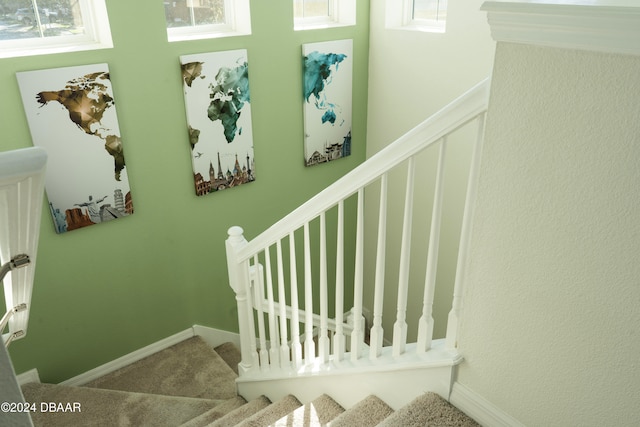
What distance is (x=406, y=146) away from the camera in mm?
1390

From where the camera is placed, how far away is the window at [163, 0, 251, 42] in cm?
318

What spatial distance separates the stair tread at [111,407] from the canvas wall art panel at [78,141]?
98 centimetres

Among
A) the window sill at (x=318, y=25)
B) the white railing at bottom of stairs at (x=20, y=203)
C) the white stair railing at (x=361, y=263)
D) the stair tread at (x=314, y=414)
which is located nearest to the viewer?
the white railing at bottom of stairs at (x=20, y=203)

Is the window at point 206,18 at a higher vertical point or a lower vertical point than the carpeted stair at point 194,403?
higher

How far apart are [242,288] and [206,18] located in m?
1.91

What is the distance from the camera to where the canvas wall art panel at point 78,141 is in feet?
8.80

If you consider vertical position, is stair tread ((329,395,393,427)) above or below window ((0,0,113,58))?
below

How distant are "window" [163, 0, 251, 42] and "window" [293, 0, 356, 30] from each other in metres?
0.48

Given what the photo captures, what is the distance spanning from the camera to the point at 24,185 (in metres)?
0.60

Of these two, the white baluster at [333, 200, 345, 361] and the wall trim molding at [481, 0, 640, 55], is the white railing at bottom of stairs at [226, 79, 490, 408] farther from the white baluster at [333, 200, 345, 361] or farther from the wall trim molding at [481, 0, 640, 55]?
the wall trim molding at [481, 0, 640, 55]

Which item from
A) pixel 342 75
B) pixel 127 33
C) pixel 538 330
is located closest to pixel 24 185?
pixel 538 330

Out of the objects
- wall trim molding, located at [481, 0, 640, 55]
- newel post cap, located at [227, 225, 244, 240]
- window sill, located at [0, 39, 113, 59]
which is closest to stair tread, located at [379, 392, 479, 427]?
wall trim molding, located at [481, 0, 640, 55]

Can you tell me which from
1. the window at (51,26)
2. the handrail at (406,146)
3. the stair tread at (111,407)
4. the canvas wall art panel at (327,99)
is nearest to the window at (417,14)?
the canvas wall art panel at (327,99)

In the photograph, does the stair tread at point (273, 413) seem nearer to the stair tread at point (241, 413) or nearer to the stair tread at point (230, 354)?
the stair tread at point (241, 413)
